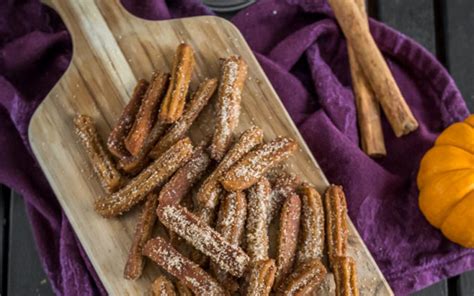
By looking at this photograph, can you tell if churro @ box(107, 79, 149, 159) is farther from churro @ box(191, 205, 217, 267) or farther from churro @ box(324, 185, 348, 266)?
churro @ box(324, 185, 348, 266)

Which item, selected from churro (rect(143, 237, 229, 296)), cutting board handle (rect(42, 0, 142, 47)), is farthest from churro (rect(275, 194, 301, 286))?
cutting board handle (rect(42, 0, 142, 47))

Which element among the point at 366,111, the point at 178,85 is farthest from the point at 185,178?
Answer: the point at 366,111

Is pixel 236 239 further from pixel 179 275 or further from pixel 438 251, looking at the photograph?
pixel 438 251

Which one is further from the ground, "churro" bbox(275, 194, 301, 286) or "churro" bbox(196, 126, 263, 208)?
"churro" bbox(196, 126, 263, 208)

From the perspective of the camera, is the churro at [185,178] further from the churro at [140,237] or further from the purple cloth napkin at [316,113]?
the purple cloth napkin at [316,113]

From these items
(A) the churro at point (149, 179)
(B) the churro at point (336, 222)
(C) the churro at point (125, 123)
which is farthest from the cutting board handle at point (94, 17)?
(B) the churro at point (336, 222)

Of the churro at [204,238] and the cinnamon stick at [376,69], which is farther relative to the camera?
the cinnamon stick at [376,69]

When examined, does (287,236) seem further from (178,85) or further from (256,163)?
(178,85)

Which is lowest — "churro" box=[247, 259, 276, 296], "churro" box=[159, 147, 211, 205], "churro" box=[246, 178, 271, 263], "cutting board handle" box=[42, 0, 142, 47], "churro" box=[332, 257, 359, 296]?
"churro" box=[332, 257, 359, 296]
